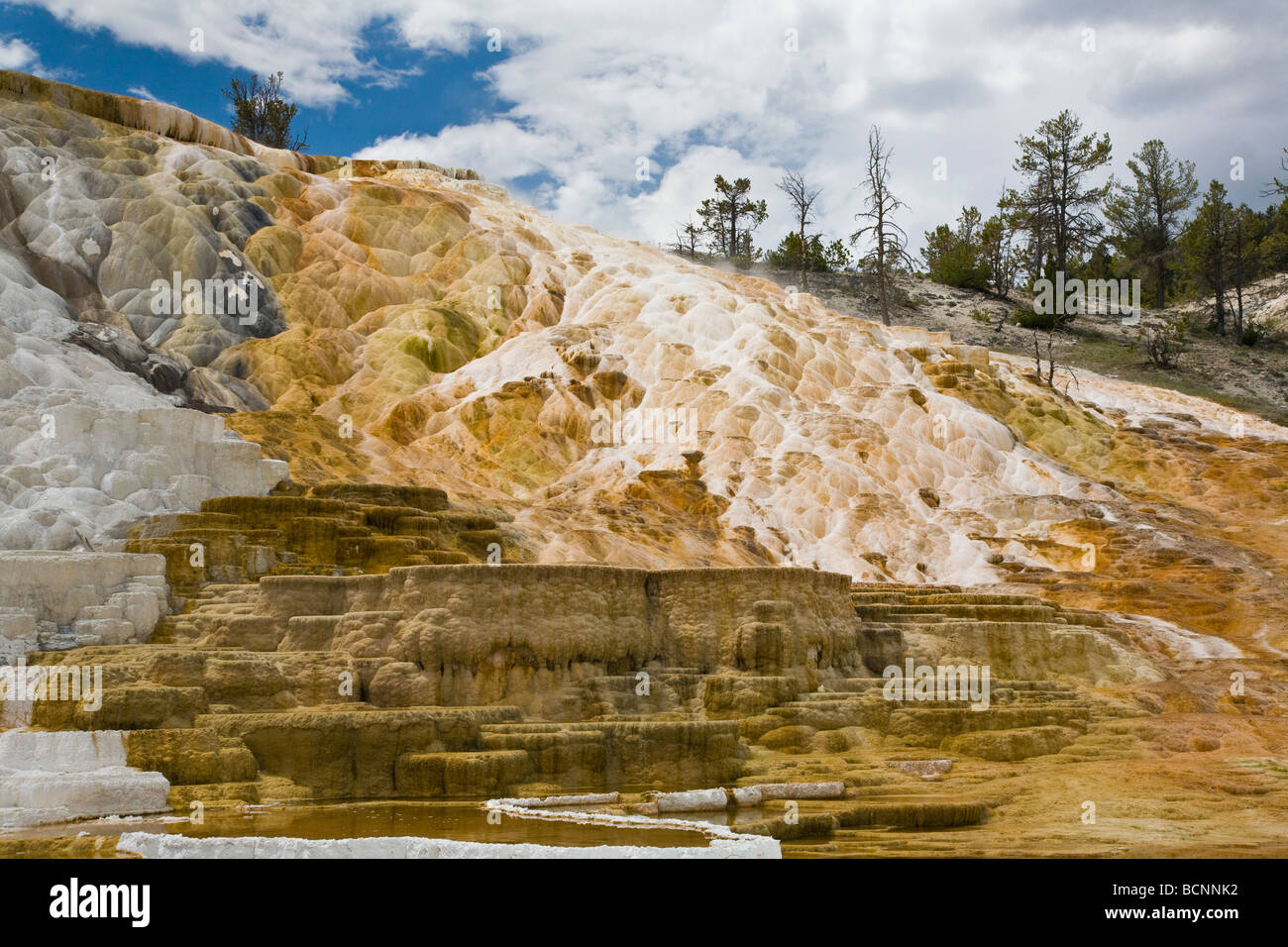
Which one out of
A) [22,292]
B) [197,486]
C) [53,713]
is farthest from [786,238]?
[53,713]

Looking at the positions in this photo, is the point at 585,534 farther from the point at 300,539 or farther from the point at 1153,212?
the point at 1153,212

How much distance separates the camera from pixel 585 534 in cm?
2359

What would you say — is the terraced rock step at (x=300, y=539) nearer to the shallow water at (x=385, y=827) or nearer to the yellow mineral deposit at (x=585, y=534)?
the yellow mineral deposit at (x=585, y=534)

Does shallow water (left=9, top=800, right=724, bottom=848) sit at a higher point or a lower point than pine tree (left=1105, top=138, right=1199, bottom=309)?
lower

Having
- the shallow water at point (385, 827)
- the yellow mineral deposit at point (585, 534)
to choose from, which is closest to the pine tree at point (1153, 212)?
the yellow mineral deposit at point (585, 534)

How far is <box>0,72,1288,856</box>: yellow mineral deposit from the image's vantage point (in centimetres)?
1241

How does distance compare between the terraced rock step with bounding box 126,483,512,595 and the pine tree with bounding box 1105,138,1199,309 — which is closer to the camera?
the terraced rock step with bounding box 126,483,512,595

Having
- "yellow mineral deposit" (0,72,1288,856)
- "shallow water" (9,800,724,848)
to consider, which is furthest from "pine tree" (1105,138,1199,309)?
"shallow water" (9,800,724,848)

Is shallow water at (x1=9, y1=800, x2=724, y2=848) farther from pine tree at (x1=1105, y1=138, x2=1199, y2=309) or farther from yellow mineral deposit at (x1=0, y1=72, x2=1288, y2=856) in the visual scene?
pine tree at (x1=1105, y1=138, x2=1199, y2=309)

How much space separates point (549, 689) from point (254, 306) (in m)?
20.4

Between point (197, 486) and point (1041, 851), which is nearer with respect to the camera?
point (1041, 851)

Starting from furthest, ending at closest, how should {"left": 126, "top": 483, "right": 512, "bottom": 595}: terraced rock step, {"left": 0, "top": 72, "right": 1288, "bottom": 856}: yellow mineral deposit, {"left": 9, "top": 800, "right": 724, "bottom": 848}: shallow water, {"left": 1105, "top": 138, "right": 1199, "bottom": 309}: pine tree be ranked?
{"left": 1105, "top": 138, "right": 1199, "bottom": 309}: pine tree, {"left": 126, "top": 483, "right": 512, "bottom": 595}: terraced rock step, {"left": 0, "top": 72, "right": 1288, "bottom": 856}: yellow mineral deposit, {"left": 9, "top": 800, "right": 724, "bottom": 848}: shallow water
